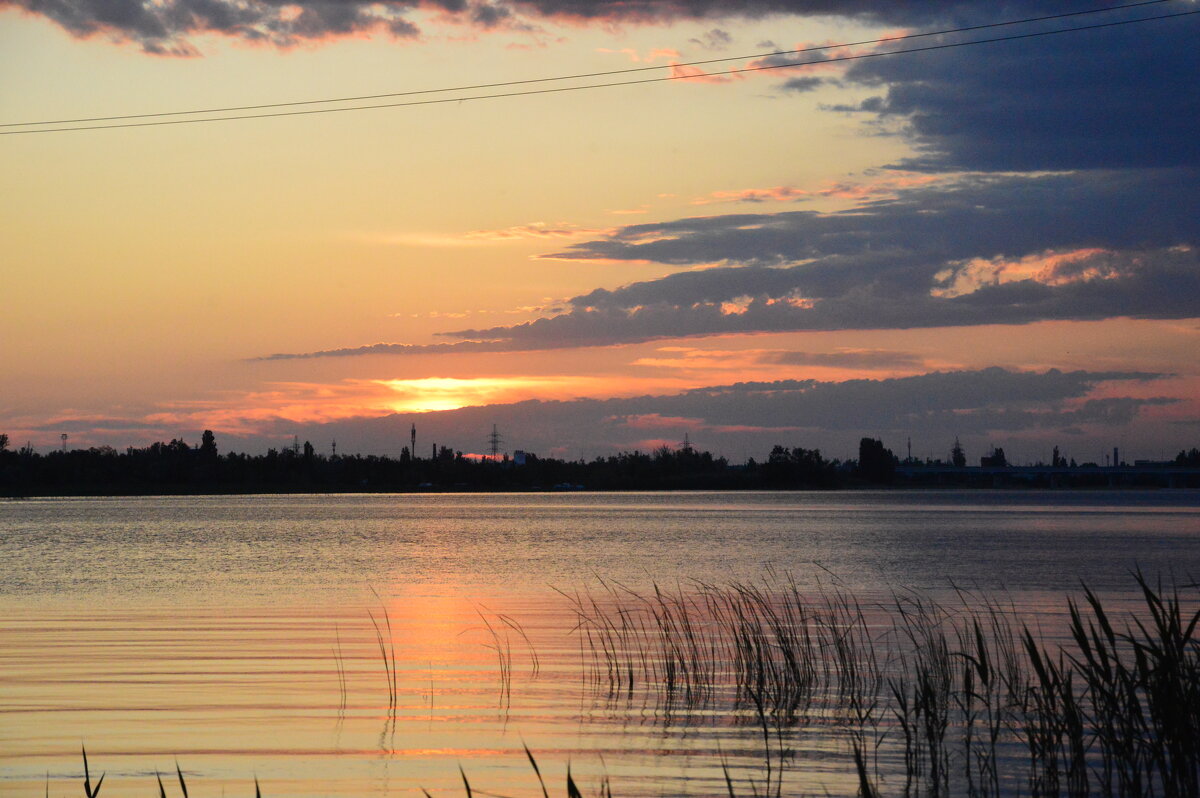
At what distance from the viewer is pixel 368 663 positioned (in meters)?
24.3

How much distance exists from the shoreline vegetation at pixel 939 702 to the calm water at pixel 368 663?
463 mm

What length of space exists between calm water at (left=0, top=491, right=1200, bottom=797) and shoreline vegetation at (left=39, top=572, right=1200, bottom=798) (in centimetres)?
46

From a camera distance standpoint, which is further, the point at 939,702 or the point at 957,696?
the point at 957,696

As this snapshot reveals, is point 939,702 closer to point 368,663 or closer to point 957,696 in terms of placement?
point 957,696

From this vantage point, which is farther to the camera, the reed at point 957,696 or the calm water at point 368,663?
the calm water at point 368,663

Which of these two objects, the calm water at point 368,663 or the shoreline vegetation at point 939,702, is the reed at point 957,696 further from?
the calm water at point 368,663

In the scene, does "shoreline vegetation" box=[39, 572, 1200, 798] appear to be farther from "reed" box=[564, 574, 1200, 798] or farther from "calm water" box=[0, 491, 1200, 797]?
"calm water" box=[0, 491, 1200, 797]

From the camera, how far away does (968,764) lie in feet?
48.3

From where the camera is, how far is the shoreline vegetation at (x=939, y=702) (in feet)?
41.1

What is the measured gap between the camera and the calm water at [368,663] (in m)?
15.2

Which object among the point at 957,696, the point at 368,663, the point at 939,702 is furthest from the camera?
the point at 368,663

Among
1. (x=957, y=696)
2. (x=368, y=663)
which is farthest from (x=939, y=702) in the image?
(x=368, y=663)

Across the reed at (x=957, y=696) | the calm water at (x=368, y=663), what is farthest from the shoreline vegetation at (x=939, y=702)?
the calm water at (x=368, y=663)

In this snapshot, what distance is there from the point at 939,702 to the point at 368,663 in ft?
38.9
